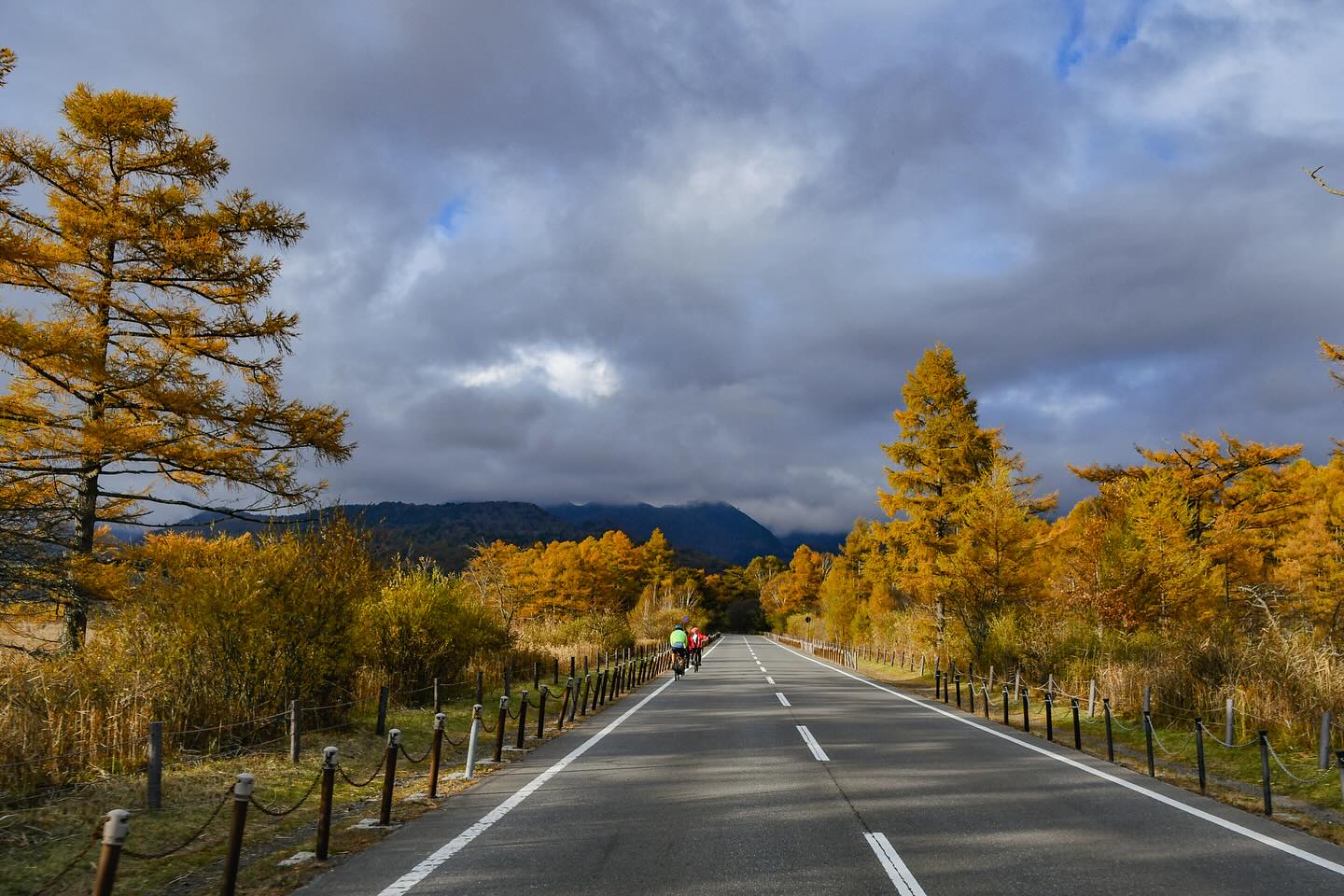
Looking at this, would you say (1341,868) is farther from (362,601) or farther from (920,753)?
(362,601)

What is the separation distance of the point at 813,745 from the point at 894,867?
6.60 meters

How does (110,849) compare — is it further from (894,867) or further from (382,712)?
(382,712)

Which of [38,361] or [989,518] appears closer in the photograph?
[38,361]

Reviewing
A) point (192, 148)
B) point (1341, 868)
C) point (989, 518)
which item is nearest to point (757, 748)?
point (1341, 868)

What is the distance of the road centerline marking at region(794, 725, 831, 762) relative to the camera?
1102 centimetres

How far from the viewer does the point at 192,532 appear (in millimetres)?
14961

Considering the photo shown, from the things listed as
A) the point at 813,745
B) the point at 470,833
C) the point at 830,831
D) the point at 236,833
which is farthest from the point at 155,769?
the point at 813,745

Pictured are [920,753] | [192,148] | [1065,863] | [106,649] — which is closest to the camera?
[1065,863]

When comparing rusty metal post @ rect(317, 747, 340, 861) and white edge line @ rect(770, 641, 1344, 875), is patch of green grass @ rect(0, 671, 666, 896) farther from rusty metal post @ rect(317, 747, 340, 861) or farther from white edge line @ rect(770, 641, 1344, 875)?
white edge line @ rect(770, 641, 1344, 875)

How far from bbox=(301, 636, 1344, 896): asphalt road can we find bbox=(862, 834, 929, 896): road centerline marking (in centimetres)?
2

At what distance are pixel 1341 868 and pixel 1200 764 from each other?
3.77 m

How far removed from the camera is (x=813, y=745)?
12.2 m

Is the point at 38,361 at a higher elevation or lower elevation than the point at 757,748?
higher

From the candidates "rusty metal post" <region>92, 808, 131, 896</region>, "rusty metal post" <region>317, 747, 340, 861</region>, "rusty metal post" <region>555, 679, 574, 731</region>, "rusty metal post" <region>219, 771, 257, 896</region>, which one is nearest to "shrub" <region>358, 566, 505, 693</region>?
"rusty metal post" <region>555, 679, 574, 731</region>
